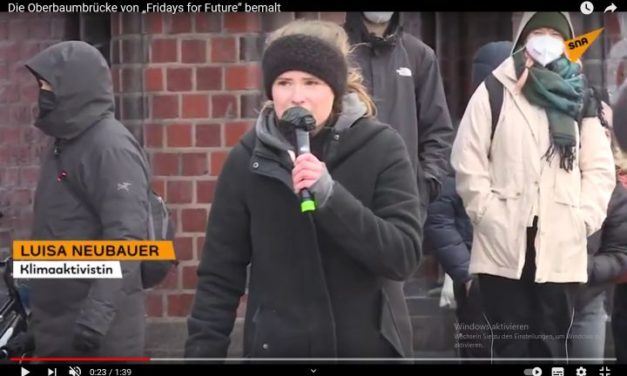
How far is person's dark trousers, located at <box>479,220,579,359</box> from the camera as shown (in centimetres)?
491

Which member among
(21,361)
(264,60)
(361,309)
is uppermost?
(264,60)

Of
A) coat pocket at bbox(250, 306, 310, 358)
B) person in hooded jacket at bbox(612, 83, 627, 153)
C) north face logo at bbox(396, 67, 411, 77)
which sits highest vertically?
north face logo at bbox(396, 67, 411, 77)

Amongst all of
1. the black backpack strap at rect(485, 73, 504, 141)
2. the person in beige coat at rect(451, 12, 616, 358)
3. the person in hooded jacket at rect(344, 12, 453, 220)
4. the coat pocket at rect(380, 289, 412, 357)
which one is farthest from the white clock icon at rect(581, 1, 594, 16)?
the coat pocket at rect(380, 289, 412, 357)

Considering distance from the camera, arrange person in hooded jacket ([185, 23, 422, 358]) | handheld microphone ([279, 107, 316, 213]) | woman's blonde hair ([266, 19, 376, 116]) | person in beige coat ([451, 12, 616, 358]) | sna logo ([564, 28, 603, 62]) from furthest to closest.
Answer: sna logo ([564, 28, 603, 62]), person in beige coat ([451, 12, 616, 358]), woman's blonde hair ([266, 19, 376, 116]), person in hooded jacket ([185, 23, 422, 358]), handheld microphone ([279, 107, 316, 213])

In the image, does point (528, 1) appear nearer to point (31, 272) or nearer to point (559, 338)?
point (559, 338)

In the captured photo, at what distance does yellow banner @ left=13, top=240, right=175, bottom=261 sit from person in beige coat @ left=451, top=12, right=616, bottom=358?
1.14 m

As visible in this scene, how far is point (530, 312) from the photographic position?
4930mm

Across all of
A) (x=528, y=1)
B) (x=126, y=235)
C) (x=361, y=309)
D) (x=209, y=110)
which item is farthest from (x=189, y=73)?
(x=361, y=309)

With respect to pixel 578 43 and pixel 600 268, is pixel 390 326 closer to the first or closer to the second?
pixel 600 268

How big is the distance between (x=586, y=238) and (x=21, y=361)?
7.03 feet

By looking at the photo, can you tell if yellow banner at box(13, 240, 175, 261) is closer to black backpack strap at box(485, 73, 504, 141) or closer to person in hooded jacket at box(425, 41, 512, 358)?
person in hooded jacket at box(425, 41, 512, 358)

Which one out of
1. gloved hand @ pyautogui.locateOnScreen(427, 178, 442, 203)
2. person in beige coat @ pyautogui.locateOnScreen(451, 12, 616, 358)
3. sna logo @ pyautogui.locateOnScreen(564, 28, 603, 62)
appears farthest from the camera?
gloved hand @ pyautogui.locateOnScreen(427, 178, 442, 203)

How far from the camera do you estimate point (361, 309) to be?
395 centimetres

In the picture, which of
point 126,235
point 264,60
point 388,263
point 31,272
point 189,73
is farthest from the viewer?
point 189,73
